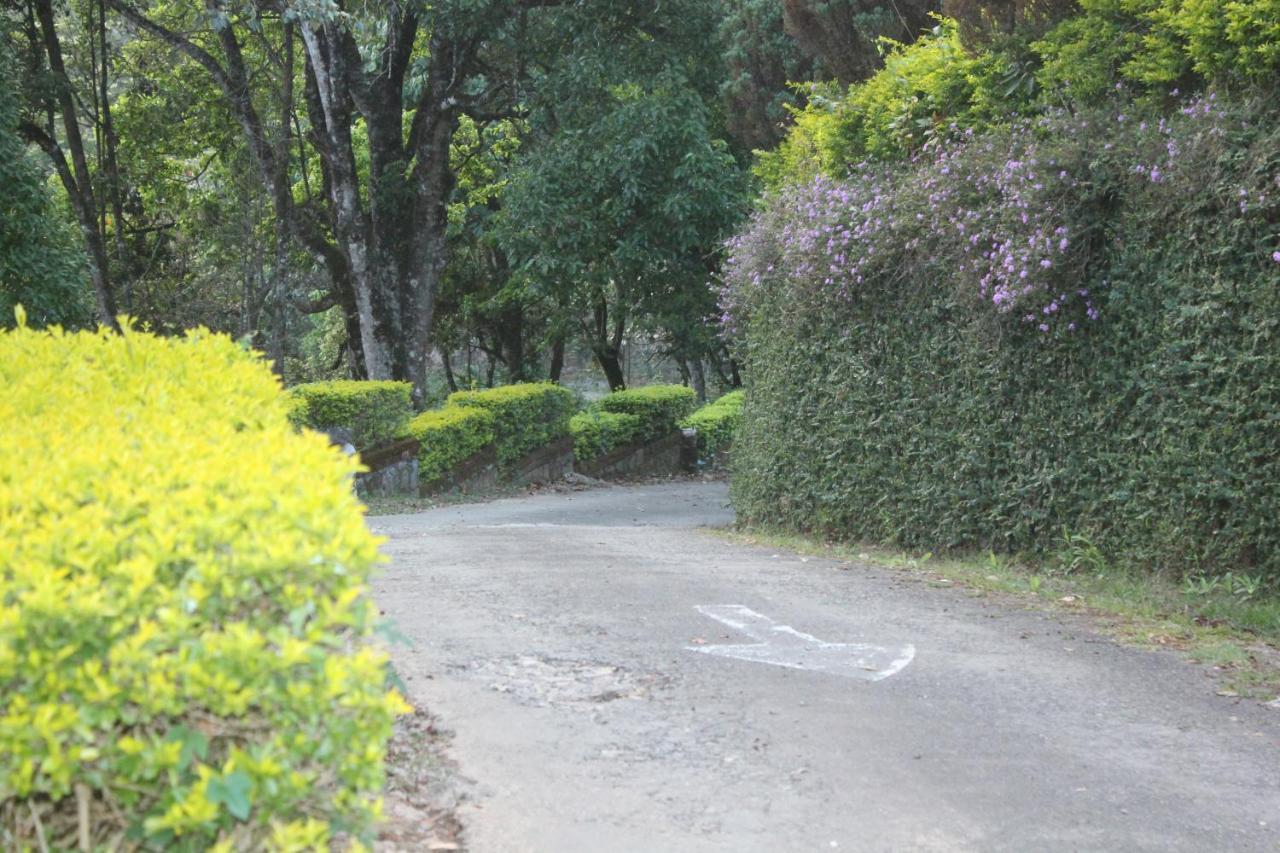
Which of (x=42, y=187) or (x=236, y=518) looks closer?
(x=236, y=518)

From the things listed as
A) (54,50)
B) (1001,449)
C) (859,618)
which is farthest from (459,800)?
(54,50)

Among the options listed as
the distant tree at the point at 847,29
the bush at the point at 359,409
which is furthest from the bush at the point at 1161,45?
the bush at the point at 359,409

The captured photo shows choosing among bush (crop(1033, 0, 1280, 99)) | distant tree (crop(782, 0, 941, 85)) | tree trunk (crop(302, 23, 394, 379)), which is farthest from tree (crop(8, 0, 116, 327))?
bush (crop(1033, 0, 1280, 99))

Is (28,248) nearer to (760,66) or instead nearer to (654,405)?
(654,405)

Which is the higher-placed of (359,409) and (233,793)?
(359,409)

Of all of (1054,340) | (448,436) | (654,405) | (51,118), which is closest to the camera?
(1054,340)

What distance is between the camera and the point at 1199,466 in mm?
8656

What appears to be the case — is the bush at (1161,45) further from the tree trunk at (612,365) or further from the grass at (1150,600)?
the tree trunk at (612,365)

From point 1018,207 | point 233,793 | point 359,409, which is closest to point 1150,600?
point 1018,207

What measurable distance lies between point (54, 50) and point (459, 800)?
23.1 m

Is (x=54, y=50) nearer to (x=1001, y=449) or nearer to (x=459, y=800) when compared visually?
(x=1001, y=449)

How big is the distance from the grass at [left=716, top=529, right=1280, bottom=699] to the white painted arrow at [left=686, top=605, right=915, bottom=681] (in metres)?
1.66

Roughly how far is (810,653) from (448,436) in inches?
581

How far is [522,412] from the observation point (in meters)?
23.6
